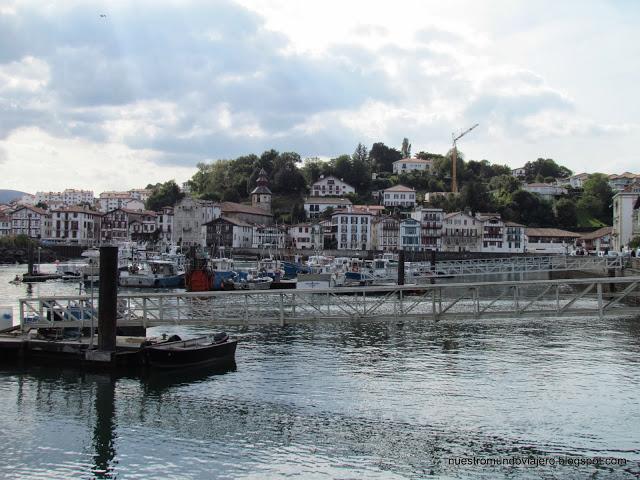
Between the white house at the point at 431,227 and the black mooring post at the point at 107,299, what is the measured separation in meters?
114

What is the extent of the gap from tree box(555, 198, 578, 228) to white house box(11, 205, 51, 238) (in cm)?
12053

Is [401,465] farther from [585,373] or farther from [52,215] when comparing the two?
[52,215]

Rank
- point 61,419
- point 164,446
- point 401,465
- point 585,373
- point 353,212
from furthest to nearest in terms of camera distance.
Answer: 1. point 353,212
2. point 585,373
3. point 61,419
4. point 164,446
5. point 401,465

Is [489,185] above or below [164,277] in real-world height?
above

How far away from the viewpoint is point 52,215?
162250mm

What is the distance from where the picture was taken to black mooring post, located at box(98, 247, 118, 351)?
27.1 metres

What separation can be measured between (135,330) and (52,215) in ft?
456

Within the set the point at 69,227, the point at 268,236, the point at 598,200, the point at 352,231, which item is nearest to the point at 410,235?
the point at 352,231

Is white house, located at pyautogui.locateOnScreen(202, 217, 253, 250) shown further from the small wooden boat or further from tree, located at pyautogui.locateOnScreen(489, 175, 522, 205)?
the small wooden boat

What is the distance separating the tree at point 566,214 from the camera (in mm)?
161000

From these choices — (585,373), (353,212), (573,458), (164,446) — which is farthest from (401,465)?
(353,212)

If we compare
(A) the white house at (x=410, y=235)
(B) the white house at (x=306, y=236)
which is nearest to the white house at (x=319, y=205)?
(B) the white house at (x=306, y=236)

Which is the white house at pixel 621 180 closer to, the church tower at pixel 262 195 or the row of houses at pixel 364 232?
the row of houses at pixel 364 232

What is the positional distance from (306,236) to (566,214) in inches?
2528
